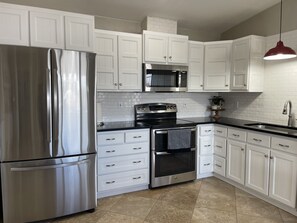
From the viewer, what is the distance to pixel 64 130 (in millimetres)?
2432

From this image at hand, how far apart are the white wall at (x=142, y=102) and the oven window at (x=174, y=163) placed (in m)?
0.89

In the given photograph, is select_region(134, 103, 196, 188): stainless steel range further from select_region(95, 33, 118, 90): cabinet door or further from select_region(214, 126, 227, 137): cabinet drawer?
select_region(95, 33, 118, 90): cabinet door

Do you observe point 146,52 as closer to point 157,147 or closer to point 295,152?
point 157,147

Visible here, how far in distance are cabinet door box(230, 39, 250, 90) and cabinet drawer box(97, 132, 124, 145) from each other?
2.06 m

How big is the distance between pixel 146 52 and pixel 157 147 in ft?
4.69

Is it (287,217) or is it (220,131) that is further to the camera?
(220,131)

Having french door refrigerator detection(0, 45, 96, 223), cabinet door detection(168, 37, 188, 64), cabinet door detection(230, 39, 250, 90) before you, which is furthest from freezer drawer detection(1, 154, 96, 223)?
cabinet door detection(230, 39, 250, 90)

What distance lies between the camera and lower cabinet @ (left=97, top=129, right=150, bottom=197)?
9.90ft

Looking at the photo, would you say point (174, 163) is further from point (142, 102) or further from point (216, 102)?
point (216, 102)

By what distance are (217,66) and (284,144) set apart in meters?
1.73

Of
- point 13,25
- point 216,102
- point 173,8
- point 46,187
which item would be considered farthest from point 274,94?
point 13,25

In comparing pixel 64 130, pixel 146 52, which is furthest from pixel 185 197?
→ pixel 146 52

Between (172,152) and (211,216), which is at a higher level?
(172,152)

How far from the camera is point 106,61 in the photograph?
127 inches
